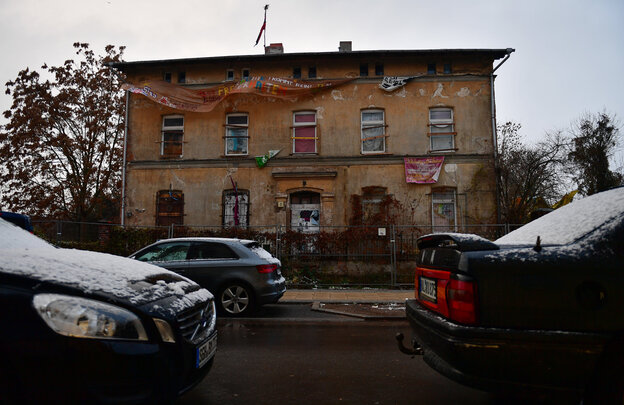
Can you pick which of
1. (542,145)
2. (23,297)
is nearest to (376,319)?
(23,297)

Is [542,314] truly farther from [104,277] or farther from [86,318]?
[104,277]

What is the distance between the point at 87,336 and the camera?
212 centimetres

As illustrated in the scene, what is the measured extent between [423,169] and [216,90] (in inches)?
401

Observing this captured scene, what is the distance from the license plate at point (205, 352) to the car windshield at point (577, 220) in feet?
8.59

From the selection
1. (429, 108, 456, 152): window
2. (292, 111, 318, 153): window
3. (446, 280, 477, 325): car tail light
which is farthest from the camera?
(292, 111, 318, 153): window

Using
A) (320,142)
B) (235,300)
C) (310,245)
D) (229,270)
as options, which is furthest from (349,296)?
(320,142)

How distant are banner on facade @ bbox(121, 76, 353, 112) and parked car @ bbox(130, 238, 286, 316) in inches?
442

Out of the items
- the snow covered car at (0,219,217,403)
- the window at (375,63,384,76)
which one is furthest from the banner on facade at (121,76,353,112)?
the snow covered car at (0,219,217,403)

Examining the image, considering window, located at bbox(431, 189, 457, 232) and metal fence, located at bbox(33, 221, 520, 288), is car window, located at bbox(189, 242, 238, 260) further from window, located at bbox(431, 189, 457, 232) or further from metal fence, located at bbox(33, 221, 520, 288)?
window, located at bbox(431, 189, 457, 232)

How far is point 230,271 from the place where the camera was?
7625mm

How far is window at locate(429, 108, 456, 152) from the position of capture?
17609mm

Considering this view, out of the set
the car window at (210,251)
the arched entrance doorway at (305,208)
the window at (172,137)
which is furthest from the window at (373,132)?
the car window at (210,251)

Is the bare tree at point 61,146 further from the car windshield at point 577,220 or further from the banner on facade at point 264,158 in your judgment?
the car windshield at point 577,220

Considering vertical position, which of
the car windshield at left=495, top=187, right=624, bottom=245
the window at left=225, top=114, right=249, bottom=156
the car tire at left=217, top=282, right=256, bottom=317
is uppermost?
the window at left=225, top=114, right=249, bottom=156
